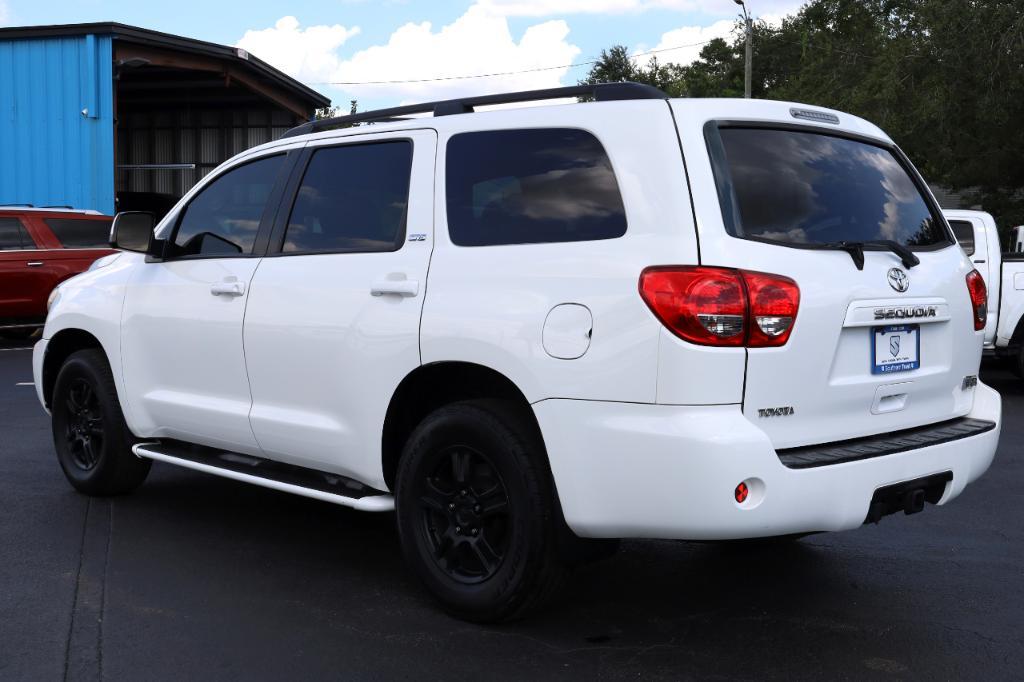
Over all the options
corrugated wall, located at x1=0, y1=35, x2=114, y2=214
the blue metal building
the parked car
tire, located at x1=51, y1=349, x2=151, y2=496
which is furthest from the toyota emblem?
corrugated wall, located at x1=0, y1=35, x2=114, y2=214

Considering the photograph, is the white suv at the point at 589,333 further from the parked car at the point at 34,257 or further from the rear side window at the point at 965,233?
the parked car at the point at 34,257

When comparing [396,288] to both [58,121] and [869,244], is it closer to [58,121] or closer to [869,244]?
[869,244]

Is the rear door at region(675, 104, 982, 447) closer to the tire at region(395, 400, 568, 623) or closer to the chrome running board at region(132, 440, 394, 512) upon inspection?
the tire at region(395, 400, 568, 623)

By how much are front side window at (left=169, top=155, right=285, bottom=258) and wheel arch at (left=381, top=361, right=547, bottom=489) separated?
1.24 metres

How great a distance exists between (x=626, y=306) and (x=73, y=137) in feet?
72.0

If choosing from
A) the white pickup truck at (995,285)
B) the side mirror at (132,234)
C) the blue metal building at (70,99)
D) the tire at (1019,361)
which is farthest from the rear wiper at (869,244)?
the blue metal building at (70,99)

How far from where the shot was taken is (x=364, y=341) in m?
4.47

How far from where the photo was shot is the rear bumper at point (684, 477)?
139 inches

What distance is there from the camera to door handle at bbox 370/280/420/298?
14.2 feet

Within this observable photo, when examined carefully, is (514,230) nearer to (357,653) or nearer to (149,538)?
(357,653)

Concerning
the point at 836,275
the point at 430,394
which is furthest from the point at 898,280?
the point at 430,394

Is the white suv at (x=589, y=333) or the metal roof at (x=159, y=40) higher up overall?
the metal roof at (x=159, y=40)

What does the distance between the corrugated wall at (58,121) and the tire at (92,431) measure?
18.0m

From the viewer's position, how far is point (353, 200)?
15.8 feet
